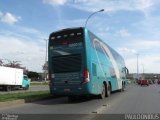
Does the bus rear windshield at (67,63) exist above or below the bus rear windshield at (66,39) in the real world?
below

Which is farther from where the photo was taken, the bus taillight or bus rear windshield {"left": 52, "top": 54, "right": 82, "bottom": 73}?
bus rear windshield {"left": 52, "top": 54, "right": 82, "bottom": 73}

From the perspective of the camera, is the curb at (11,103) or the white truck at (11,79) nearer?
the curb at (11,103)

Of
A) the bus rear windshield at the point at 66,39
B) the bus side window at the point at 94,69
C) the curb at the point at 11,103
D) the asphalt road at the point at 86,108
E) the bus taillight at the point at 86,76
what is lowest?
the asphalt road at the point at 86,108

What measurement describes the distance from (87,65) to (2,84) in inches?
988

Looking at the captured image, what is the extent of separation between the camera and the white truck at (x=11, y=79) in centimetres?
4522

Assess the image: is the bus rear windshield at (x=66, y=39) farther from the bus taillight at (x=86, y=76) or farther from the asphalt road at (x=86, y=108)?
the asphalt road at (x=86, y=108)

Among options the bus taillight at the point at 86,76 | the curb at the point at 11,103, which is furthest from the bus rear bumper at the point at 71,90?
the curb at the point at 11,103

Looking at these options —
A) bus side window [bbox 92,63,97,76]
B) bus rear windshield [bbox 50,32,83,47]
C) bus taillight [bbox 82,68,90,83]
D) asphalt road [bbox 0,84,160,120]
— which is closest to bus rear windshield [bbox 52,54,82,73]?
bus taillight [bbox 82,68,90,83]

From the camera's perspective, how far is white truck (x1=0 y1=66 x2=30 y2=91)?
1780 inches

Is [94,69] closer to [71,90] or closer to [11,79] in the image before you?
[71,90]

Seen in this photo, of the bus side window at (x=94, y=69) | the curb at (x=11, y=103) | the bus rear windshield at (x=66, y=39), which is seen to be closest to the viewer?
the curb at (x=11, y=103)

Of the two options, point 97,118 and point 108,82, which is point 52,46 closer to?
point 108,82

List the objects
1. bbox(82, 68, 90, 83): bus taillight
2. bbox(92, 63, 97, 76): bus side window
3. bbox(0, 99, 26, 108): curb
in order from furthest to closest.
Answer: bbox(92, 63, 97, 76): bus side window
bbox(82, 68, 90, 83): bus taillight
bbox(0, 99, 26, 108): curb

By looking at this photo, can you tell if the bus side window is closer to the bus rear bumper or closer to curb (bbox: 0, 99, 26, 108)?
the bus rear bumper
